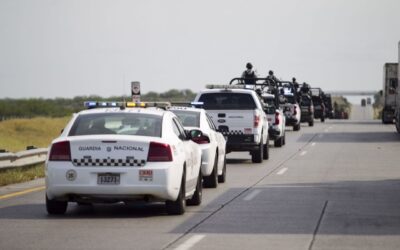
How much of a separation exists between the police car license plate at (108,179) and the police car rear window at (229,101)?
14.8 metres

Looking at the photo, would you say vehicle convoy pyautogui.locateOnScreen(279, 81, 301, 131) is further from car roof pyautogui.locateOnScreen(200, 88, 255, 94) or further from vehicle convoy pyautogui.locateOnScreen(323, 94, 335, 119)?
vehicle convoy pyautogui.locateOnScreen(323, 94, 335, 119)

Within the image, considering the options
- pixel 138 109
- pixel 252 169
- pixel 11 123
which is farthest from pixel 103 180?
pixel 11 123

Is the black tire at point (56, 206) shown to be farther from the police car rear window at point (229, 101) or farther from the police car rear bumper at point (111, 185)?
the police car rear window at point (229, 101)

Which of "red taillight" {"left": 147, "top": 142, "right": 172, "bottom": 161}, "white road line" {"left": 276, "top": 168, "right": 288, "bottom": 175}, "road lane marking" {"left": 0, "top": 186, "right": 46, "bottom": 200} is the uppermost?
"red taillight" {"left": 147, "top": 142, "right": 172, "bottom": 161}

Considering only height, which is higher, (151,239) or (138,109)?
(138,109)

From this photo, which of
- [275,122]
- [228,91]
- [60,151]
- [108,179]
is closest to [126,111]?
[60,151]

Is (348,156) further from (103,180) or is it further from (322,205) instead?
(103,180)

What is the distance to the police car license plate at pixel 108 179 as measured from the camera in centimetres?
1644

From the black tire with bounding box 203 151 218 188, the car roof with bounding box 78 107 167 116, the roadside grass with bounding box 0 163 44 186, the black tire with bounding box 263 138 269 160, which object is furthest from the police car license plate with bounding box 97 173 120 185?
the black tire with bounding box 263 138 269 160

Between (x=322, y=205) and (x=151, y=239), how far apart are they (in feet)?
17.6

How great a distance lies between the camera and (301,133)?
186ft

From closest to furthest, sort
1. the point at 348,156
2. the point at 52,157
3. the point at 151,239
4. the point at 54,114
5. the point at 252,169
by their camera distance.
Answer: the point at 151,239
the point at 52,157
the point at 252,169
the point at 348,156
the point at 54,114

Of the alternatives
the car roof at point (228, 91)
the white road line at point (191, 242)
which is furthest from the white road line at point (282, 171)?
the white road line at point (191, 242)

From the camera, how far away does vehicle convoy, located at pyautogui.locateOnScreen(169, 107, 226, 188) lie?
2202 cm
